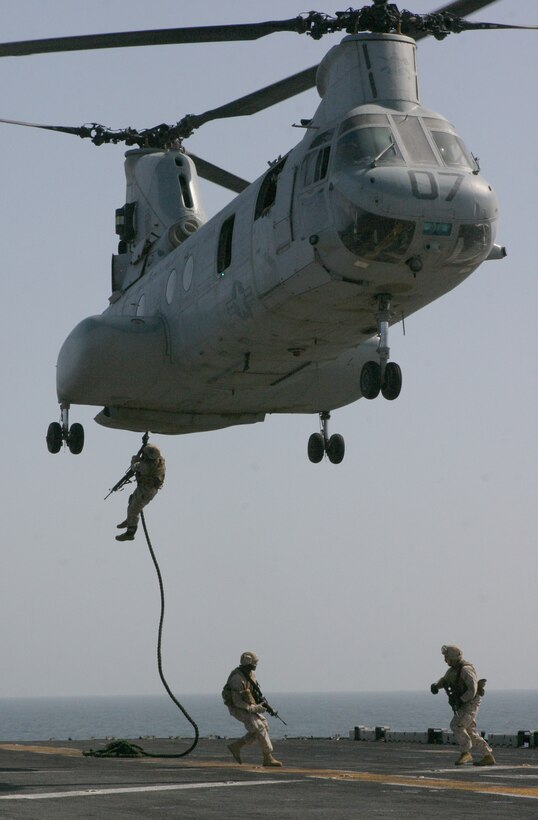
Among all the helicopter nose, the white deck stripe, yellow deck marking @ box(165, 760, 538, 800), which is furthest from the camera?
the helicopter nose

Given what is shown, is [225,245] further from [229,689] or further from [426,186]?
[229,689]

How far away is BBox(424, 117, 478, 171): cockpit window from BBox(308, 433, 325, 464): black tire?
9367 mm

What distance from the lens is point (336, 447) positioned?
88.2 feet

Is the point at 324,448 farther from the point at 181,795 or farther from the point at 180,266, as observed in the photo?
the point at 181,795

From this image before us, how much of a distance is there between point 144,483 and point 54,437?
664 cm

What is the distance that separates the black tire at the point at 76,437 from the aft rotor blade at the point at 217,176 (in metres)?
7.38

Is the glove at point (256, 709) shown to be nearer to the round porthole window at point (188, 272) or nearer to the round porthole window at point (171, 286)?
the round porthole window at point (188, 272)

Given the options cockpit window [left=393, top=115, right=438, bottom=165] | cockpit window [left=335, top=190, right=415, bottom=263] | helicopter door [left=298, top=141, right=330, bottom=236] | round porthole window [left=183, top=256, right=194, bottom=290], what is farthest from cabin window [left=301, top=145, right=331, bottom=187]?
round porthole window [left=183, top=256, right=194, bottom=290]

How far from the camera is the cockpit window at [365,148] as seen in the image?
1802 cm

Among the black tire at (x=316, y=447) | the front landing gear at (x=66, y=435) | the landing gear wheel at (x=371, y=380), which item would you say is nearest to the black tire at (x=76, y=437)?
the front landing gear at (x=66, y=435)

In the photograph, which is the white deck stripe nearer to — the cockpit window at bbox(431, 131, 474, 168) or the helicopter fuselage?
the helicopter fuselage

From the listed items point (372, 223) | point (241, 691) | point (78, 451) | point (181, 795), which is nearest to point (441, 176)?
point (372, 223)

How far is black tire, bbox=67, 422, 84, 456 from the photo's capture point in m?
26.5

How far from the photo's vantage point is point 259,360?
2244cm
